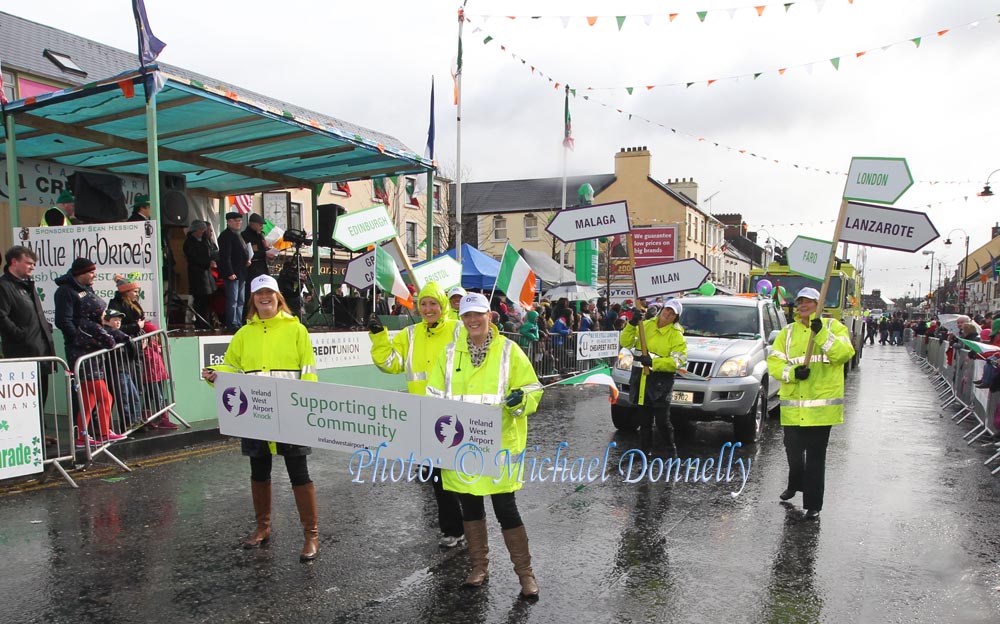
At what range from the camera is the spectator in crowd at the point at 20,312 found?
685 cm

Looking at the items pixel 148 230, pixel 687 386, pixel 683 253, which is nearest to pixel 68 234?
pixel 148 230

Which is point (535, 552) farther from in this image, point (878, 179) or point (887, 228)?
point (878, 179)

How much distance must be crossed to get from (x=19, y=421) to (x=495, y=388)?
4.61 m

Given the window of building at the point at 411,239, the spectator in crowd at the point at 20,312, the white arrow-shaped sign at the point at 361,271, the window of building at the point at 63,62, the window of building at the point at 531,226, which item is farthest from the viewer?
the window of building at the point at 531,226

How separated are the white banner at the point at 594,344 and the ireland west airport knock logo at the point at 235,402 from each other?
1111cm

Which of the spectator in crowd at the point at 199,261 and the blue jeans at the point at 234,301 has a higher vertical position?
the spectator in crowd at the point at 199,261

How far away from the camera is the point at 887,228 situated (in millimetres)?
6414

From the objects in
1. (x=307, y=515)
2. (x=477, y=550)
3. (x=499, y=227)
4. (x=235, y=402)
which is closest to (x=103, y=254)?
(x=235, y=402)

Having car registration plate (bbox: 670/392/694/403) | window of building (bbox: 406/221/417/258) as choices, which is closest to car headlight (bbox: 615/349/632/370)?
car registration plate (bbox: 670/392/694/403)

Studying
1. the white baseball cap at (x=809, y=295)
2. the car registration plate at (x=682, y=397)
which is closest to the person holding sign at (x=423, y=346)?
the white baseball cap at (x=809, y=295)

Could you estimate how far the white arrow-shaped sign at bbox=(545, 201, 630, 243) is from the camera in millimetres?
8375

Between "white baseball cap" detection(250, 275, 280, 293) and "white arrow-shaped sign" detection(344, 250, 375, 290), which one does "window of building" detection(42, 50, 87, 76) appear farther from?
"white baseball cap" detection(250, 275, 280, 293)

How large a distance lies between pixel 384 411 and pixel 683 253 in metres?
47.0

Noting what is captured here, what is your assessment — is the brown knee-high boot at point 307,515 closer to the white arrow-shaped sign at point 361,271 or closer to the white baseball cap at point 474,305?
the white baseball cap at point 474,305
